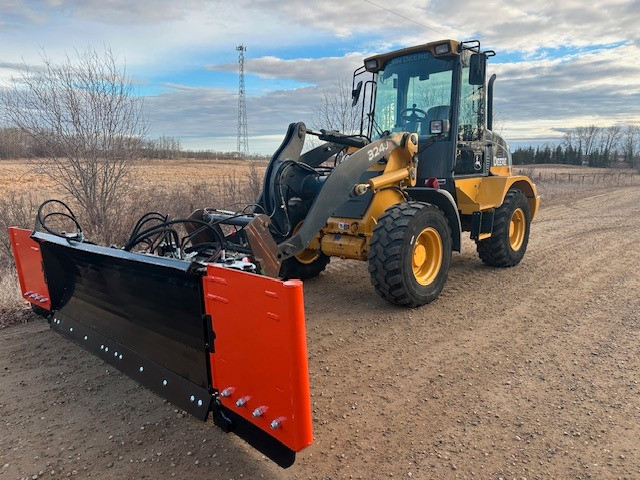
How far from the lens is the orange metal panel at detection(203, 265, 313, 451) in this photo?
2.20 meters

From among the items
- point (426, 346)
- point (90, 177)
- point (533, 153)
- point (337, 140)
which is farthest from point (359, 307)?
point (533, 153)

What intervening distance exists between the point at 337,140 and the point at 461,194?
180 cm

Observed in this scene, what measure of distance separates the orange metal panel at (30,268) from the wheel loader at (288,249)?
2 cm

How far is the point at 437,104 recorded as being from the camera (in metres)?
5.99

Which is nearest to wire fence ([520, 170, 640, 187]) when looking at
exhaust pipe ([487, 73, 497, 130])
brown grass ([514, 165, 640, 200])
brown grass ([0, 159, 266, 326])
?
brown grass ([514, 165, 640, 200])

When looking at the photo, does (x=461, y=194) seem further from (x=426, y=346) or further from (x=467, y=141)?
(x=426, y=346)

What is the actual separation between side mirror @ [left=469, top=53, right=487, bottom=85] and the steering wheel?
0.71m

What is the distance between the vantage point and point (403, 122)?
6250 millimetres

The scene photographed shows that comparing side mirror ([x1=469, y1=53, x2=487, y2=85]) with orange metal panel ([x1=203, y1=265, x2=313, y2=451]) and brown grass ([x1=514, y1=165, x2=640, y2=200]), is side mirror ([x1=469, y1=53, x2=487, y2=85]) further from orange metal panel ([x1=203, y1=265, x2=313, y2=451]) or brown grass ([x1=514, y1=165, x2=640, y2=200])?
brown grass ([x1=514, y1=165, x2=640, y2=200])

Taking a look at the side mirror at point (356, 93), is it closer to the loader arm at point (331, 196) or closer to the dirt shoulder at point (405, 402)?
the loader arm at point (331, 196)

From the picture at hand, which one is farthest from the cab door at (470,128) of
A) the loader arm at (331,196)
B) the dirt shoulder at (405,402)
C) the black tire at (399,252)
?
the dirt shoulder at (405,402)

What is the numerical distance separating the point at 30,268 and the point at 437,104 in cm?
495

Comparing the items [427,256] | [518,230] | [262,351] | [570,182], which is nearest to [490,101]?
[518,230]

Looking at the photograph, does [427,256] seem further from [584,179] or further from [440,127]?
[584,179]
